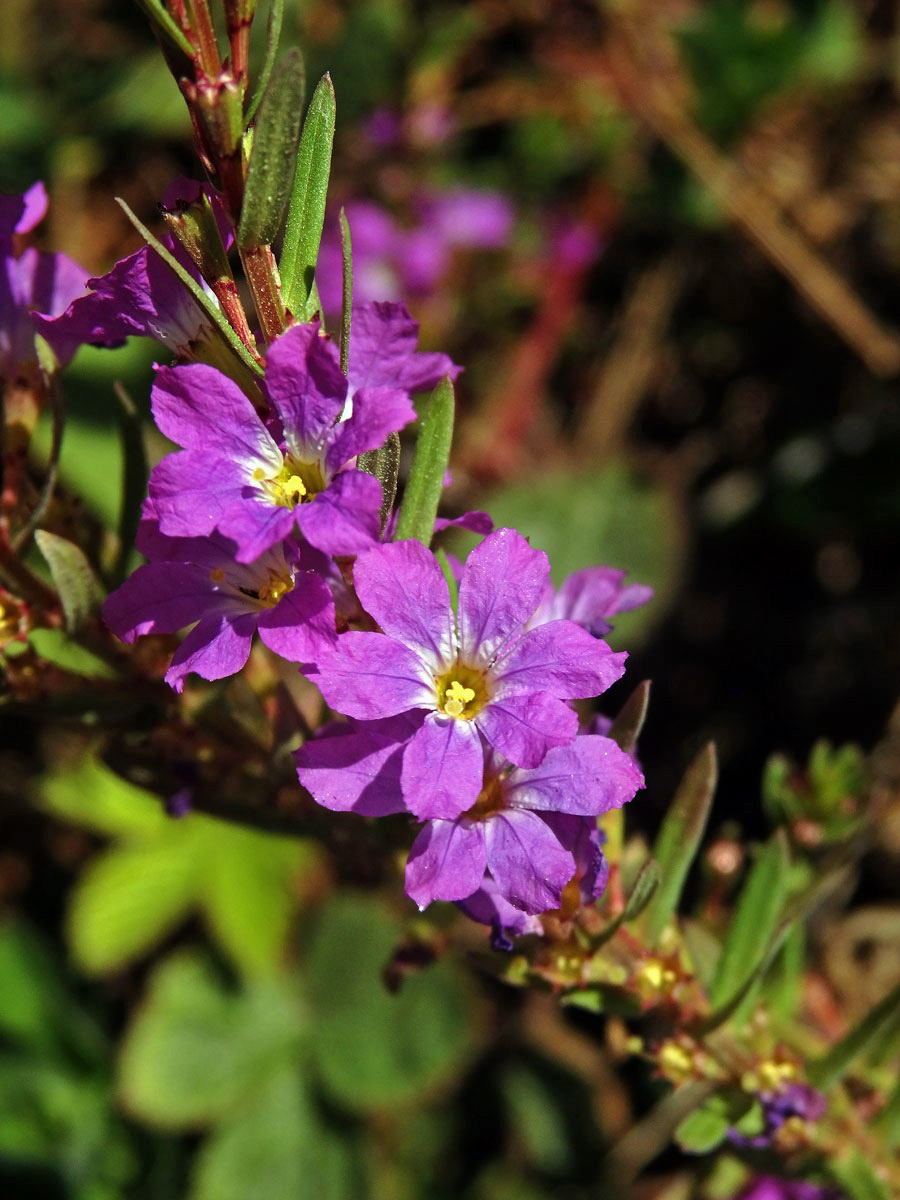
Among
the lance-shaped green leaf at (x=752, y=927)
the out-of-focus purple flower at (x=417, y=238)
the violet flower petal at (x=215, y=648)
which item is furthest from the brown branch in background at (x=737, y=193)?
the violet flower petal at (x=215, y=648)

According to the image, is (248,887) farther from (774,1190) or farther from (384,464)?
(384,464)

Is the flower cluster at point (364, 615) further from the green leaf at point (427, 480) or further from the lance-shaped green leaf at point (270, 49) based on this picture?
the lance-shaped green leaf at point (270, 49)

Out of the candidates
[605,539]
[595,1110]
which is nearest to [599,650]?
[595,1110]

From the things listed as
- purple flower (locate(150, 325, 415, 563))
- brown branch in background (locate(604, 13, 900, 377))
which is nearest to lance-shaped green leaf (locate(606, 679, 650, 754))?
purple flower (locate(150, 325, 415, 563))

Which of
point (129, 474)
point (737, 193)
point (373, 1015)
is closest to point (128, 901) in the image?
point (373, 1015)

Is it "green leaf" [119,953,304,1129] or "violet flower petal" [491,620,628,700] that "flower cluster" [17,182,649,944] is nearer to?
"violet flower petal" [491,620,628,700]

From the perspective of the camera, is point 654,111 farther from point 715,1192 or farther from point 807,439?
point 715,1192
